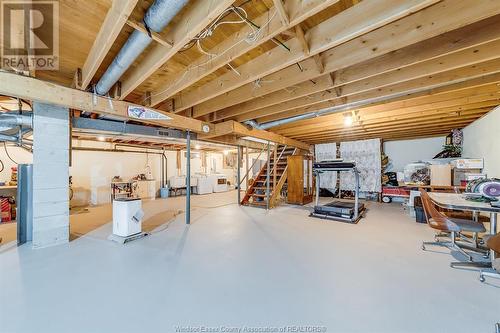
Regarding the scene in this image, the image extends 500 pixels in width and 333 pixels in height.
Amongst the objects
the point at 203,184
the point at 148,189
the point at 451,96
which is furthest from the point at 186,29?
the point at 203,184

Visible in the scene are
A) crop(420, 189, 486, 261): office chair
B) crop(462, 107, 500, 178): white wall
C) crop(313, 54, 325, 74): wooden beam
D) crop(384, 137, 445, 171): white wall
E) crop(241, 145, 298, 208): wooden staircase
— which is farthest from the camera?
crop(384, 137, 445, 171): white wall

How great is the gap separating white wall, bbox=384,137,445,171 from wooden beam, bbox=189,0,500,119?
23.1 ft

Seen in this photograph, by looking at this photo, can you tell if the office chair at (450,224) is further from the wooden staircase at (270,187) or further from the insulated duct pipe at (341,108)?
the wooden staircase at (270,187)

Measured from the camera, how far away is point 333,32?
1807mm

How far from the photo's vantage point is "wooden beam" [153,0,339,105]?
1.49 meters

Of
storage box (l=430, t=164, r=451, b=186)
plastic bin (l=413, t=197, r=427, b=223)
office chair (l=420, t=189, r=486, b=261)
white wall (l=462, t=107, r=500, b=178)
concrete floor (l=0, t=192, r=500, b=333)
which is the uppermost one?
white wall (l=462, t=107, r=500, b=178)

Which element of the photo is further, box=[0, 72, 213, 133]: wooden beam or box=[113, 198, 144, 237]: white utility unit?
box=[113, 198, 144, 237]: white utility unit

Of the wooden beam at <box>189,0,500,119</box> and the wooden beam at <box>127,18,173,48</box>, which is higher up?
the wooden beam at <box>189,0,500,119</box>

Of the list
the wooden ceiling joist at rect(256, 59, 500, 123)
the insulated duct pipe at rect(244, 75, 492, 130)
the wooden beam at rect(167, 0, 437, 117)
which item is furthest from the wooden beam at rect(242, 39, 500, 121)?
the wooden beam at rect(167, 0, 437, 117)

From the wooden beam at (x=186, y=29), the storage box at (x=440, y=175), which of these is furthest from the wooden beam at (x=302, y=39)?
the storage box at (x=440, y=175)

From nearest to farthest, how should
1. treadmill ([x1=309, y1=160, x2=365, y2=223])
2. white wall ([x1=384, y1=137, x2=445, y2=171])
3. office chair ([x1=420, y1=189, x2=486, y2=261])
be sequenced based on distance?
1. office chair ([x1=420, y1=189, x2=486, y2=261])
2. treadmill ([x1=309, y1=160, x2=365, y2=223])
3. white wall ([x1=384, y1=137, x2=445, y2=171])

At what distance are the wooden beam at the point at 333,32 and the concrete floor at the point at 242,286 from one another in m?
2.33

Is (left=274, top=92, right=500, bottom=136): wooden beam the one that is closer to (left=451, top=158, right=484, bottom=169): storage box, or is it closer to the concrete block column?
(left=451, top=158, right=484, bottom=169): storage box

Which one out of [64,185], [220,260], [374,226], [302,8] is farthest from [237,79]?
[374,226]
